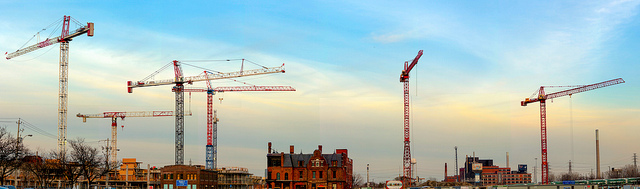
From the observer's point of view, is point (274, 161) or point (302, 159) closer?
point (302, 159)

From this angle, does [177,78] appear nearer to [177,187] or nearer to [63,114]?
[63,114]

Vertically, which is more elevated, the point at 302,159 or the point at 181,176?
the point at 302,159

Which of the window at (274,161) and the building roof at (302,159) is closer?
the building roof at (302,159)

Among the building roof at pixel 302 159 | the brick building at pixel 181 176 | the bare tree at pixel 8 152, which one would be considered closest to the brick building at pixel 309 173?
the building roof at pixel 302 159

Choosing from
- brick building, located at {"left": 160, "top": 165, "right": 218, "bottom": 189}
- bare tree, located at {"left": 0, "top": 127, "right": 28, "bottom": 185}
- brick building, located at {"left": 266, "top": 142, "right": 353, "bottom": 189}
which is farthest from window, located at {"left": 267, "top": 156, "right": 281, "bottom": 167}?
bare tree, located at {"left": 0, "top": 127, "right": 28, "bottom": 185}

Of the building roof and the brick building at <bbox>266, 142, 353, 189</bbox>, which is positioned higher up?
the building roof

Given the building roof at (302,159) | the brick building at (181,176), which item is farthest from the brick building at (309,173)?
the brick building at (181,176)

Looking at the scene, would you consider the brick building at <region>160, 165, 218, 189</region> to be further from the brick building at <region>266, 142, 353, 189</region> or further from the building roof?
the building roof

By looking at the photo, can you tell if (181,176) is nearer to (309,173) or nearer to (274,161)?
(274,161)

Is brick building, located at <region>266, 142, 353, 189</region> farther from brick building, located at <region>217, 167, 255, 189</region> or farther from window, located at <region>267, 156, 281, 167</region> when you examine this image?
brick building, located at <region>217, 167, 255, 189</region>

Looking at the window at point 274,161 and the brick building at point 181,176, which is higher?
the window at point 274,161

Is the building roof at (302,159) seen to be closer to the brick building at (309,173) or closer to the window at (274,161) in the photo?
the brick building at (309,173)

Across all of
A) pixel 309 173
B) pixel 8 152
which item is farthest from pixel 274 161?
pixel 8 152

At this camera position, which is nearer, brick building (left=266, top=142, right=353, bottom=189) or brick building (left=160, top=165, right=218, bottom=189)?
brick building (left=266, top=142, right=353, bottom=189)
